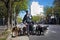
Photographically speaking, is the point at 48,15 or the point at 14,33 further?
the point at 48,15

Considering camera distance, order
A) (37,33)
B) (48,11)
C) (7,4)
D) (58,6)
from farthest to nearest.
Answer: (48,11) → (58,6) → (7,4) → (37,33)

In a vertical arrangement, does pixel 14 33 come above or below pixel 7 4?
below

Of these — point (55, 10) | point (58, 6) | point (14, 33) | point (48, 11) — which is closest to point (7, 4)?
point (14, 33)

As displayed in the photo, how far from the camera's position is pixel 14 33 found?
2186 centimetres

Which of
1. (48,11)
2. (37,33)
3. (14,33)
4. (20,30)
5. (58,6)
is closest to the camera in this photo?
(14,33)

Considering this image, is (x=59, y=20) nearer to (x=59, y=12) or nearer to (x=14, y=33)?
(x=59, y=12)

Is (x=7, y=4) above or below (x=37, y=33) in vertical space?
above

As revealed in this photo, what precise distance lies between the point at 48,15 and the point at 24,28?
125 meters

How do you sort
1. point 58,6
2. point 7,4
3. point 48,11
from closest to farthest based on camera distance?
1. point 7,4
2. point 58,6
3. point 48,11

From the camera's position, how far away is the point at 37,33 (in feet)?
82.1

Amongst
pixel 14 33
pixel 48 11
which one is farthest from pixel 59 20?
pixel 14 33

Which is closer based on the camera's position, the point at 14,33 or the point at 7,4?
the point at 14,33

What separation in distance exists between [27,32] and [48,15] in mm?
124278

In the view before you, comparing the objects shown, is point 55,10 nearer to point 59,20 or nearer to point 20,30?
point 59,20
